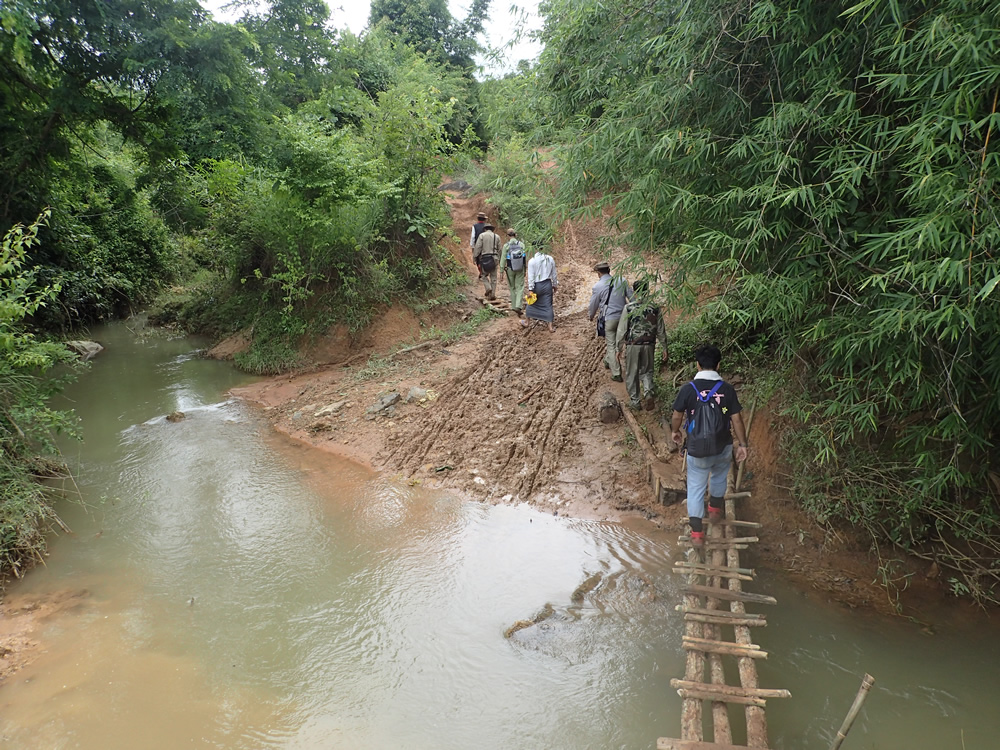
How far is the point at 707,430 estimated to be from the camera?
464 centimetres

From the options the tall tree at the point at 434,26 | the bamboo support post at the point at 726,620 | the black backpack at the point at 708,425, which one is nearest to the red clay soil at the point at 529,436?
Answer: the black backpack at the point at 708,425

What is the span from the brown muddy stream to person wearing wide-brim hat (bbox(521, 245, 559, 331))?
5.01 metres

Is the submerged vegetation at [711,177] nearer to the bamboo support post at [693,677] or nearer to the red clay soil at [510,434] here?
the red clay soil at [510,434]

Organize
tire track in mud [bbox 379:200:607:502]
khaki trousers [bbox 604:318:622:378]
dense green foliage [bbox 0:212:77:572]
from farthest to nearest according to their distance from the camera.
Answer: khaki trousers [bbox 604:318:622:378] < tire track in mud [bbox 379:200:607:502] < dense green foliage [bbox 0:212:77:572]

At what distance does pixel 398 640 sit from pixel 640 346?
4298 mm

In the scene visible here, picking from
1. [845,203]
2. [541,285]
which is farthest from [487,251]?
[845,203]

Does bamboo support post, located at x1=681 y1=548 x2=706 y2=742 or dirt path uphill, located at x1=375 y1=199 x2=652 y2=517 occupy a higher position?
dirt path uphill, located at x1=375 y1=199 x2=652 y2=517

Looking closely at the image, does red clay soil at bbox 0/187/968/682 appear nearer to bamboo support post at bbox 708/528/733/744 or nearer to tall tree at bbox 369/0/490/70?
bamboo support post at bbox 708/528/733/744

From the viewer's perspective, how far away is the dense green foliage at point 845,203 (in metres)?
3.03

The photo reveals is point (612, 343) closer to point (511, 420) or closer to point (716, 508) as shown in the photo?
point (511, 420)

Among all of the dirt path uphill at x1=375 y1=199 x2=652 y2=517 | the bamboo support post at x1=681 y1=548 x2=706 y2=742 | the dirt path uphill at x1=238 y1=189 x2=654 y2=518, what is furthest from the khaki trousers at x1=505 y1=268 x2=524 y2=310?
the bamboo support post at x1=681 y1=548 x2=706 y2=742

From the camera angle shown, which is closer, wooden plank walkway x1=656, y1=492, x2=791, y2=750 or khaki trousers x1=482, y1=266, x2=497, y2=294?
wooden plank walkway x1=656, y1=492, x2=791, y2=750

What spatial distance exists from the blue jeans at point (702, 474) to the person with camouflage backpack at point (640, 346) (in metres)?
2.43

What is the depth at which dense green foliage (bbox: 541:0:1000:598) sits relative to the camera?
3027mm
